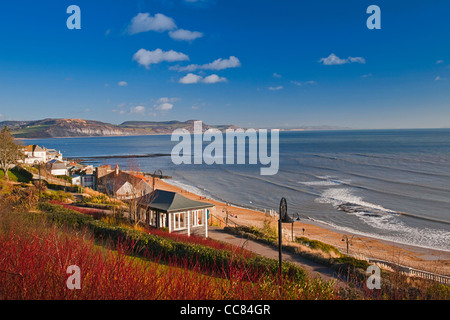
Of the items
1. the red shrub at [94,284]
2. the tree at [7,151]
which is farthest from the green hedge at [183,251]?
the tree at [7,151]

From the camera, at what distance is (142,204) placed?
18859 millimetres

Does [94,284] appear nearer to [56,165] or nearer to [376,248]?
[376,248]

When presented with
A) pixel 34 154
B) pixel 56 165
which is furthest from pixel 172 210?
pixel 34 154

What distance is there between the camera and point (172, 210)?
1733 cm

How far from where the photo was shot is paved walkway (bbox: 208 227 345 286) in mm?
12605

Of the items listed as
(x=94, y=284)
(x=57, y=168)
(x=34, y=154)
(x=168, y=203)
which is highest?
(x=94, y=284)

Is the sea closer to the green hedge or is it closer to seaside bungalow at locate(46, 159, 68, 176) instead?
the green hedge

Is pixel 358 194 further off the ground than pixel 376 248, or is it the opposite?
pixel 358 194

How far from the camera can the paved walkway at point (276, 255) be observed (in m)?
12.6

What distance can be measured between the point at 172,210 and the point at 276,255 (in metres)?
6.17

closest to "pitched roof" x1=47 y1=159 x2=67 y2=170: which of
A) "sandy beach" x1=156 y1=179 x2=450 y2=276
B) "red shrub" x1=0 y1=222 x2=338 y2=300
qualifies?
"sandy beach" x1=156 y1=179 x2=450 y2=276

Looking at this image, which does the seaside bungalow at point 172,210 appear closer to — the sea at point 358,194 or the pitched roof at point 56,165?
the sea at point 358,194
